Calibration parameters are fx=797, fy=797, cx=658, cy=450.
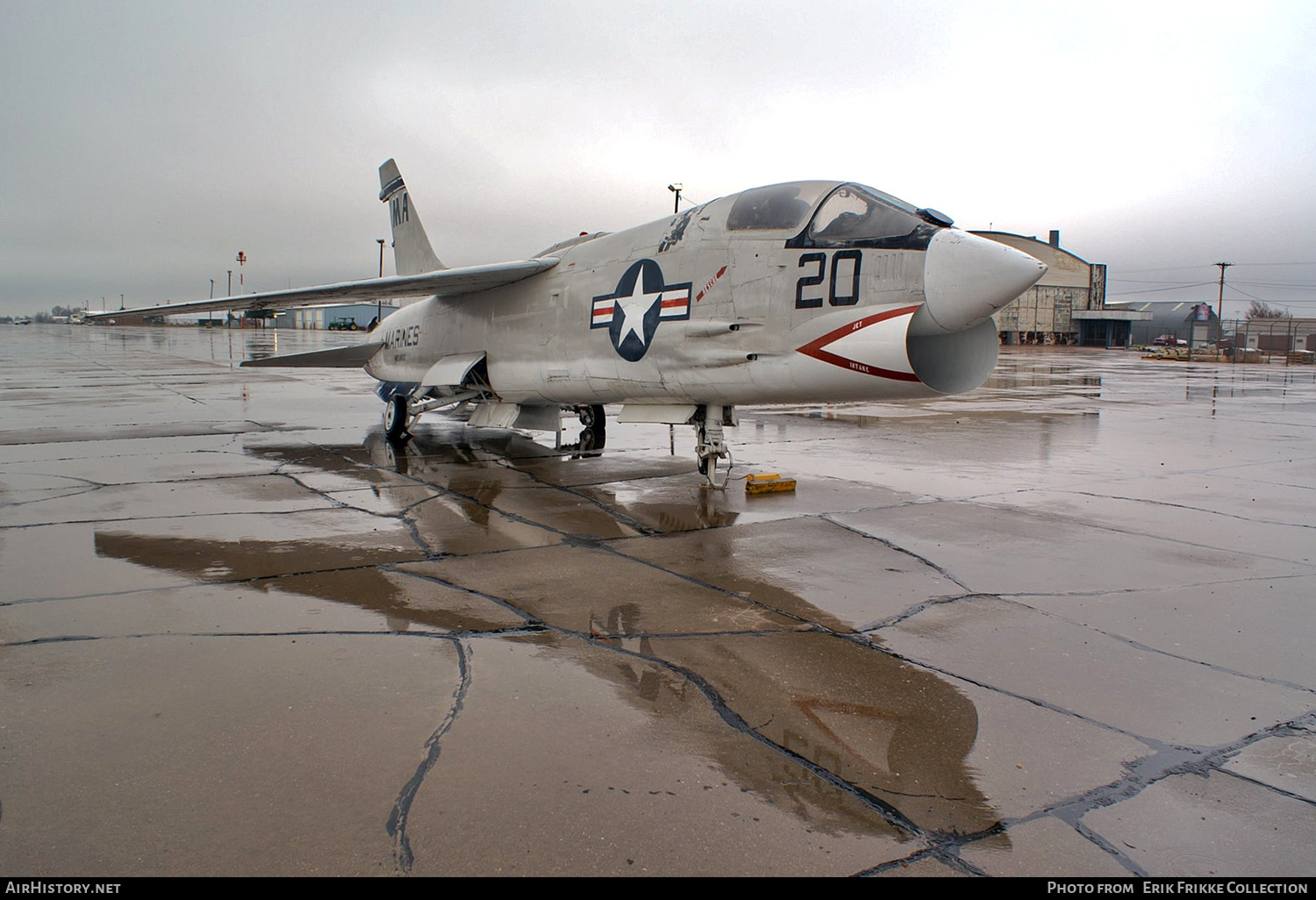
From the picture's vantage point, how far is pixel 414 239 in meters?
14.0

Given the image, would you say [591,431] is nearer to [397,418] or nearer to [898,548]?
[397,418]

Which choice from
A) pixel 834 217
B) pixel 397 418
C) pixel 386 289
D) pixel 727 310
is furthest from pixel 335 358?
pixel 834 217

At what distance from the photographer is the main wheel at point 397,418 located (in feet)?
39.7

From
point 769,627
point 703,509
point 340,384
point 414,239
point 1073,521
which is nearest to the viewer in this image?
point 769,627

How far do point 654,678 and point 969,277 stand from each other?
393 cm

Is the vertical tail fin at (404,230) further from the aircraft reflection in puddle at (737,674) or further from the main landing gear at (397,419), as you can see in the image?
the aircraft reflection in puddle at (737,674)

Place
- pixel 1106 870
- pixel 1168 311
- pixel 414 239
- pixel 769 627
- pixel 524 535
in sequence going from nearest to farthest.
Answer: pixel 1106 870, pixel 769 627, pixel 524 535, pixel 414 239, pixel 1168 311

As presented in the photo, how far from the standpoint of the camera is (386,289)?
10.5 metres

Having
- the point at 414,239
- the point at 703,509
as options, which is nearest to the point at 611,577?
the point at 703,509

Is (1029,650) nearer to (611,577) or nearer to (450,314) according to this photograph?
(611,577)

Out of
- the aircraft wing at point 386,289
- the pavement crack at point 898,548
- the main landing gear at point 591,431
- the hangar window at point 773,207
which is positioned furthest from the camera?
the main landing gear at point 591,431

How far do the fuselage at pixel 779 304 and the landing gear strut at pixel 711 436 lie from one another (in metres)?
0.25

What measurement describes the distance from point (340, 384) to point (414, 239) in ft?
40.7

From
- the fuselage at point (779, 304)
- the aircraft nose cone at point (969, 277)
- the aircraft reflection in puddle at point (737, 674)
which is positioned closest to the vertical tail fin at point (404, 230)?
the fuselage at point (779, 304)
